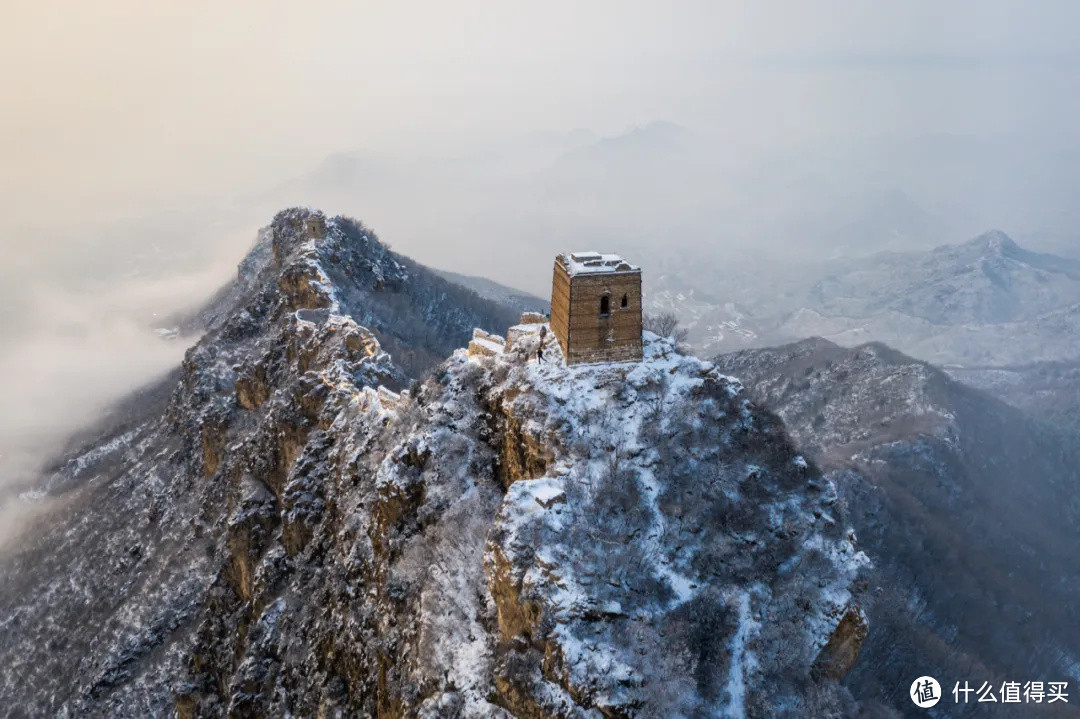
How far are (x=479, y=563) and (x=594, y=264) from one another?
1766 cm

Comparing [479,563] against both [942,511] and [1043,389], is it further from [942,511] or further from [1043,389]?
[1043,389]

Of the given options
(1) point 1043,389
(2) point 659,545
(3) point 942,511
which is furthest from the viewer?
(1) point 1043,389

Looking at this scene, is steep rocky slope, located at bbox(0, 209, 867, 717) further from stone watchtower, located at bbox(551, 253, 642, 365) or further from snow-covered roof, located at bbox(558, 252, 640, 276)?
snow-covered roof, located at bbox(558, 252, 640, 276)

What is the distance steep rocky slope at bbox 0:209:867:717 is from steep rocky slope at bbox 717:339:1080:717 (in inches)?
469

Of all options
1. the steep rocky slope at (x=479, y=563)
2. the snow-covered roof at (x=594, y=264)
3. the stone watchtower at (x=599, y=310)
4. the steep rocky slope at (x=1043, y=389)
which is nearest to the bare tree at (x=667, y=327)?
the stone watchtower at (x=599, y=310)

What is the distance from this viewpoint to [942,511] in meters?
88.3

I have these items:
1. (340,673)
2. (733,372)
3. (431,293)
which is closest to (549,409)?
(340,673)

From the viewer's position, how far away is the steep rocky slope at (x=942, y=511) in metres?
58.2

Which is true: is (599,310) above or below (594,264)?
below

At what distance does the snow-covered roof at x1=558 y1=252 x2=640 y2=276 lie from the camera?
36156 mm

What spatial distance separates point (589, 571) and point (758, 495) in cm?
1084

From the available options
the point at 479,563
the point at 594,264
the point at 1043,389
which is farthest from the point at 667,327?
the point at 1043,389

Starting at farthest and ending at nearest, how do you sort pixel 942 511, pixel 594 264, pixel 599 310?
pixel 942 511 → pixel 594 264 → pixel 599 310

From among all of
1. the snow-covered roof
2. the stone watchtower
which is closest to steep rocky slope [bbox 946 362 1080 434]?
the stone watchtower
